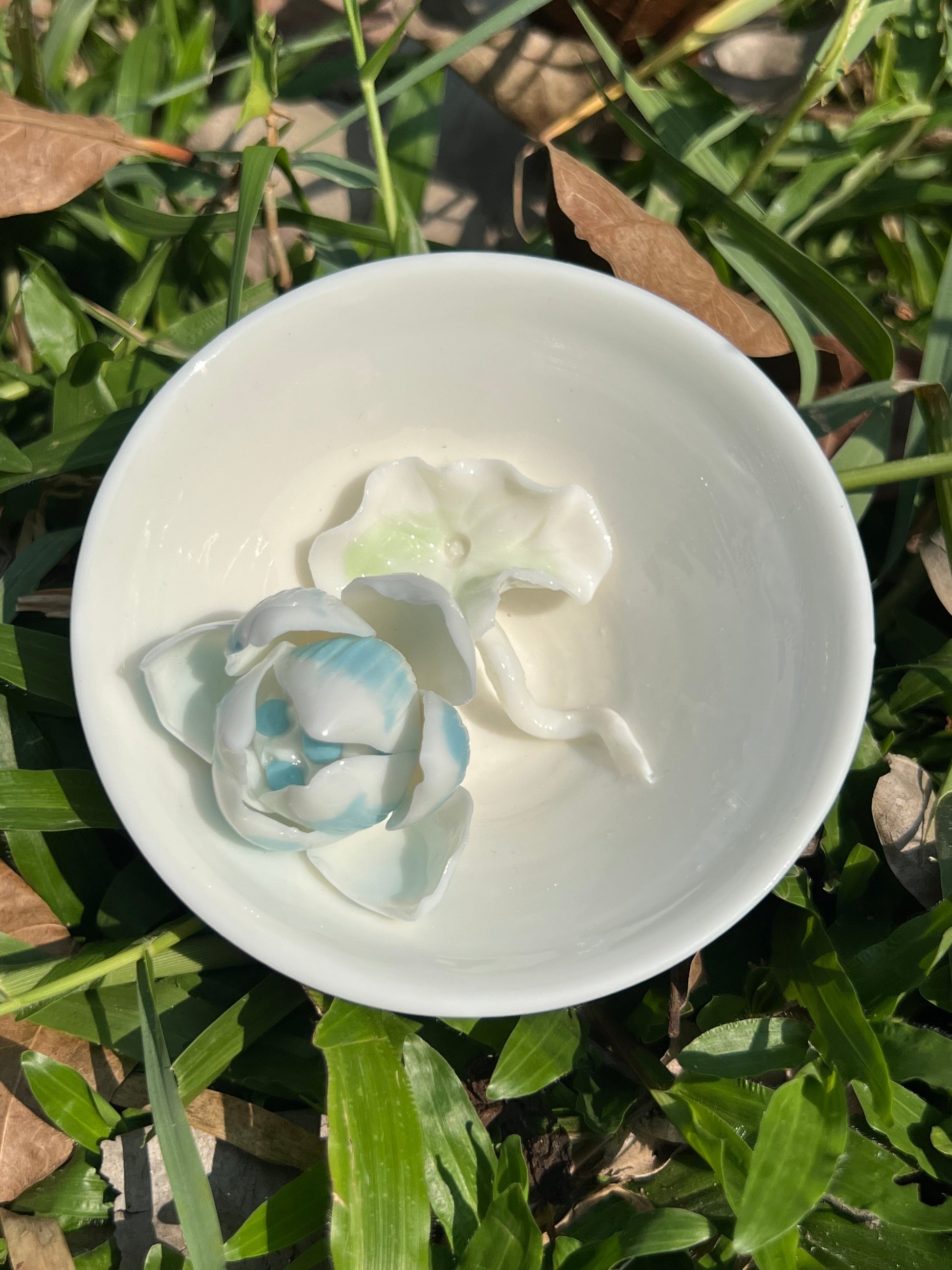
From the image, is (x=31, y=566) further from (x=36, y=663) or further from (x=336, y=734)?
(x=336, y=734)

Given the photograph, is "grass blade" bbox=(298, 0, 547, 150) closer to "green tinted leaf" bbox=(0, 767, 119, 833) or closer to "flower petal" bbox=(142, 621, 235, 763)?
"flower petal" bbox=(142, 621, 235, 763)

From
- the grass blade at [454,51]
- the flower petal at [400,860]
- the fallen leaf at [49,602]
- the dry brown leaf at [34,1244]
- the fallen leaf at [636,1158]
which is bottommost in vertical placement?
the dry brown leaf at [34,1244]

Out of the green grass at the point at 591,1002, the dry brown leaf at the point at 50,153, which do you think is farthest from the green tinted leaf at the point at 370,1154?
the dry brown leaf at the point at 50,153

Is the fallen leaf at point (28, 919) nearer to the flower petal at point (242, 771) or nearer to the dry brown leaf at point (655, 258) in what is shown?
the flower petal at point (242, 771)

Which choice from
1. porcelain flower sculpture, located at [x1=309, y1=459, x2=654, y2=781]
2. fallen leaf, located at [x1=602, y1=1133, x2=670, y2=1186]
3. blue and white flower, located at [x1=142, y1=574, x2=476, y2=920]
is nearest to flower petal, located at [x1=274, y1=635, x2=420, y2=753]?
blue and white flower, located at [x1=142, y1=574, x2=476, y2=920]

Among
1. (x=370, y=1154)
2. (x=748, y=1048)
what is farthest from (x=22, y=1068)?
(x=748, y=1048)

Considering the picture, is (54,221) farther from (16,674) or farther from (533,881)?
(533,881)
